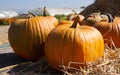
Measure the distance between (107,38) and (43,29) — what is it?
117cm

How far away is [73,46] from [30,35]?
108 centimetres

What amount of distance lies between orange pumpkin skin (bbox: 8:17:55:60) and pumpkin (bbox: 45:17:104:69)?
0.62 metres

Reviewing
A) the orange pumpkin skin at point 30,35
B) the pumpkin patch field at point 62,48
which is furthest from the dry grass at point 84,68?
the orange pumpkin skin at point 30,35

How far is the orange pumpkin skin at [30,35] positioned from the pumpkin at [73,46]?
0.62 meters

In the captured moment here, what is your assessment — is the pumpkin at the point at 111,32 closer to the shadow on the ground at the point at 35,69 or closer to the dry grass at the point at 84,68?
the dry grass at the point at 84,68

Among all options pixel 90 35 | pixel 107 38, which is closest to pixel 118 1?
pixel 107 38

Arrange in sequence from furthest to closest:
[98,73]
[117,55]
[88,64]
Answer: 1. [117,55]
2. [88,64]
3. [98,73]

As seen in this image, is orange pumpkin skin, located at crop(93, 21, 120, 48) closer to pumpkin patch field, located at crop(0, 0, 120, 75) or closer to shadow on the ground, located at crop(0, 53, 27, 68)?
pumpkin patch field, located at crop(0, 0, 120, 75)

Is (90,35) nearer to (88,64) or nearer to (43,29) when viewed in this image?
(88,64)

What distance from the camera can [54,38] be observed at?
4164mm

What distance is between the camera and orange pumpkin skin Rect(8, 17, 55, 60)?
485 centimetres

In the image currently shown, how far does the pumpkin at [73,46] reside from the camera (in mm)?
4043

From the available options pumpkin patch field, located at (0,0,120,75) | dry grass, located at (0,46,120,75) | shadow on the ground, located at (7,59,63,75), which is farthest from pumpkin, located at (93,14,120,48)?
shadow on the ground, located at (7,59,63,75)

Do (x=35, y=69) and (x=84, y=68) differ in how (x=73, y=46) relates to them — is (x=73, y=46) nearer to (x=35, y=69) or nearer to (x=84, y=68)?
(x=84, y=68)
